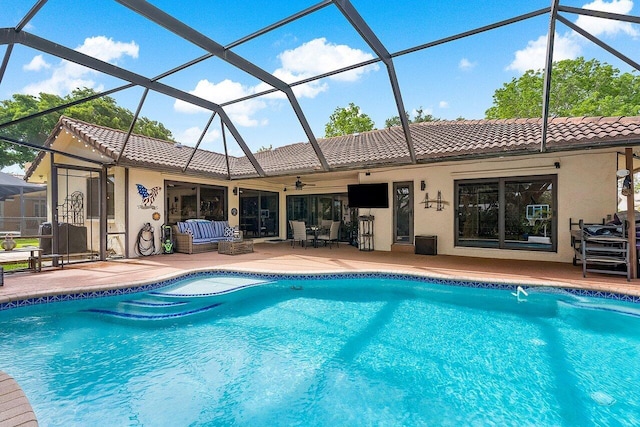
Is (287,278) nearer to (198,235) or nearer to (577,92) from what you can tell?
(198,235)

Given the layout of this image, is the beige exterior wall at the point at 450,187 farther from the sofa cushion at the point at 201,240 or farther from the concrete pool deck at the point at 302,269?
the sofa cushion at the point at 201,240

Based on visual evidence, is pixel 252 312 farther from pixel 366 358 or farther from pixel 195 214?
pixel 195 214

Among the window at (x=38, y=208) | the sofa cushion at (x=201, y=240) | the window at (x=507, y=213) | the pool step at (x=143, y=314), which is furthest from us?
the window at (x=38, y=208)

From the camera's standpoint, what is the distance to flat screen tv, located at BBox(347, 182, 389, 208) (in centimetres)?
1029

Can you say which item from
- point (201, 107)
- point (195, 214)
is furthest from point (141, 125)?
point (201, 107)

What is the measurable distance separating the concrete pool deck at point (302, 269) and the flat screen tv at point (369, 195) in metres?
1.75

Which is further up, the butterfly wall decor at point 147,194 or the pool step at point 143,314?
the butterfly wall decor at point 147,194

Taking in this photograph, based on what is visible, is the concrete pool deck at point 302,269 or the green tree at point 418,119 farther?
the green tree at point 418,119

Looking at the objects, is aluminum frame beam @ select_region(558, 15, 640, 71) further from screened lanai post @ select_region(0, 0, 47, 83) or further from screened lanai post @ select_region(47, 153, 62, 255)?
screened lanai post @ select_region(47, 153, 62, 255)

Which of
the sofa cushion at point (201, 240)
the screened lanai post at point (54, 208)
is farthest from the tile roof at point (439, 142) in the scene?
the sofa cushion at point (201, 240)

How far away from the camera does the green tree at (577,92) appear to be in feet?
68.1

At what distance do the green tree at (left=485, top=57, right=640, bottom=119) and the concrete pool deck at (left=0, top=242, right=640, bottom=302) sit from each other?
1914cm

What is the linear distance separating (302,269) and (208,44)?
15.4 ft

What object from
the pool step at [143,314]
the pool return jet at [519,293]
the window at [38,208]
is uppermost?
the window at [38,208]
